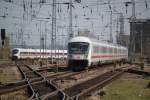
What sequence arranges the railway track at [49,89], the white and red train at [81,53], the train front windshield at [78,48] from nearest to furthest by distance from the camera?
1. the railway track at [49,89]
2. the white and red train at [81,53]
3. the train front windshield at [78,48]

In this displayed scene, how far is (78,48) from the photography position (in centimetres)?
3531

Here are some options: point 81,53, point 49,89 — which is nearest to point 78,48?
point 81,53

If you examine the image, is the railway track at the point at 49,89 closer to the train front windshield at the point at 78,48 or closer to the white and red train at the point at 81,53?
the white and red train at the point at 81,53

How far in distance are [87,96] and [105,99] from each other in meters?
1.30

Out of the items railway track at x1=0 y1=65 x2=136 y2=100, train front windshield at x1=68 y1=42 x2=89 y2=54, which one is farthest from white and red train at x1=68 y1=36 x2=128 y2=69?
railway track at x1=0 y1=65 x2=136 y2=100

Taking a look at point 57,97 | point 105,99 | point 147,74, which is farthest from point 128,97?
point 147,74

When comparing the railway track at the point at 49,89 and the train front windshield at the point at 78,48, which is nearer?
the railway track at the point at 49,89

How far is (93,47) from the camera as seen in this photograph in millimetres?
37062

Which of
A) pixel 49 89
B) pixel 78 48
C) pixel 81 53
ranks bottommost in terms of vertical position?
pixel 49 89

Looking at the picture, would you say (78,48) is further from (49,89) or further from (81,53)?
(49,89)

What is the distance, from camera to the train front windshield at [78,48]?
35125 millimetres

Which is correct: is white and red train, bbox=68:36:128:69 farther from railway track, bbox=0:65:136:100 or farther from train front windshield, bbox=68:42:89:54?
railway track, bbox=0:65:136:100

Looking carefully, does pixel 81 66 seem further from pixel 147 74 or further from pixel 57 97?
pixel 57 97

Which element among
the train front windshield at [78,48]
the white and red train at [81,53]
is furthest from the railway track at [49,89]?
the train front windshield at [78,48]
